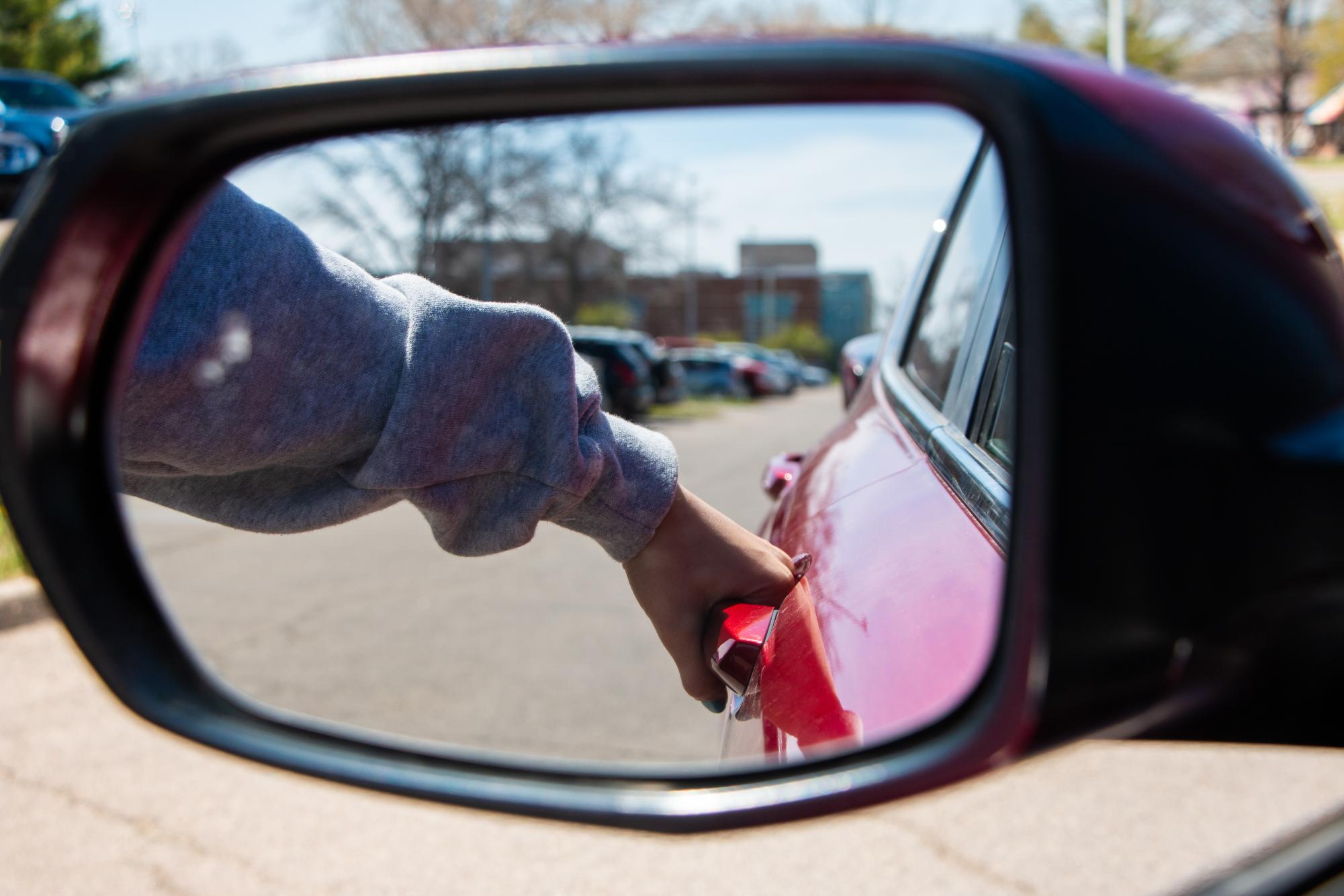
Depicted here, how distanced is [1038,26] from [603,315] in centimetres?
3427

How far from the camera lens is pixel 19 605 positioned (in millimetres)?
5457

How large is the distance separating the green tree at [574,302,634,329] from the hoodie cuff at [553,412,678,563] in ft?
0.68

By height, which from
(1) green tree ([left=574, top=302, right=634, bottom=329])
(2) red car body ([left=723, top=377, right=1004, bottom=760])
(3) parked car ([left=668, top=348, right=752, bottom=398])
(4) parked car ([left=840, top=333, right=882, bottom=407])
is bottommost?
(3) parked car ([left=668, top=348, right=752, bottom=398])

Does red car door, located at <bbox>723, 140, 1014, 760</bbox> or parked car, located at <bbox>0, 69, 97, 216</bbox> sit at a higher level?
red car door, located at <bbox>723, 140, 1014, 760</bbox>

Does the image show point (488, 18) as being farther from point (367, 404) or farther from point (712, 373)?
point (367, 404)

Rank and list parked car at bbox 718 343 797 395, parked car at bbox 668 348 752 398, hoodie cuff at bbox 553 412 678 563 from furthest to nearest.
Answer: parked car at bbox 668 348 752 398
parked car at bbox 718 343 797 395
hoodie cuff at bbox 553 412 678 563

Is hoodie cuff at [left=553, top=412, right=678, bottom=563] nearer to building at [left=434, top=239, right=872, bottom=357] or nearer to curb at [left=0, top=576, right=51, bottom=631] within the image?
building at [left=434, top=239, right=872, bottom=357]

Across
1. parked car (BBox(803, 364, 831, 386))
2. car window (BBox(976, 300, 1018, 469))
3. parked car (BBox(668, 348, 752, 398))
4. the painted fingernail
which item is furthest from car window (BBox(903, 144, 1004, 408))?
parked car (BBox(668, 348, 752, 398))

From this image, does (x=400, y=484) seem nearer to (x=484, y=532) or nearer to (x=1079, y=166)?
(x=484, y=532)

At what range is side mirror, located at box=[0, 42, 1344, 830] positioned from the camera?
0.78 metres

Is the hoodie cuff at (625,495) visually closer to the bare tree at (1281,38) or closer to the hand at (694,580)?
the hand at (694,580)

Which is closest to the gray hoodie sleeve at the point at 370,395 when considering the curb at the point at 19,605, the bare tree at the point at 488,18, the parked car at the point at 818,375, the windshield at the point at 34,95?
the parked car at the point at 818,375

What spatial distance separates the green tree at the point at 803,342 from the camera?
7.81 feet

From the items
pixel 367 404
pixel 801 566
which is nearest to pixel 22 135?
pixel 367 404
